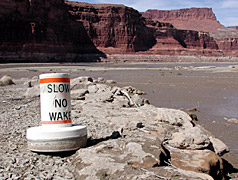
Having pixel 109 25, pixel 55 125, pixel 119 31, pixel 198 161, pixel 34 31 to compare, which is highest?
pixel 109 25

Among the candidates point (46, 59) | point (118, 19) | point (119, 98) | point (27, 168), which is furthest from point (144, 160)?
point (118, 19)

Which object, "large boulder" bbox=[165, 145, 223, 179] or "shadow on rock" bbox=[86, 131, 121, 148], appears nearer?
"large boulder" bbox=[165, 145, 223, 179]

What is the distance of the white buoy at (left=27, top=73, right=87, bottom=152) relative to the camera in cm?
407

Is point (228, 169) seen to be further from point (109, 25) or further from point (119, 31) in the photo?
point (119, 31)

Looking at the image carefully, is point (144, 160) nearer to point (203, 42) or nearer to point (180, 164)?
point (180, 164)

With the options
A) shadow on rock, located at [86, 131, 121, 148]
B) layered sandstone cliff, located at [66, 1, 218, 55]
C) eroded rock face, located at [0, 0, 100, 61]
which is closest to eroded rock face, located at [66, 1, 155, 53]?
layered sandstone cliff, located at [66, 1, 218, 55]

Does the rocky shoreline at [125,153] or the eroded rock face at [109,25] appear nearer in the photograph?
the rocky shoreline at [125,153]

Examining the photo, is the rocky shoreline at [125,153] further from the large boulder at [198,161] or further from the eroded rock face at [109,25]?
the eroded rock face at [109,25]

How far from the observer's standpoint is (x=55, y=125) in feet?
14.3

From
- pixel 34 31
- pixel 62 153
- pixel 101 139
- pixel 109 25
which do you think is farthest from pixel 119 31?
pixel 62 153

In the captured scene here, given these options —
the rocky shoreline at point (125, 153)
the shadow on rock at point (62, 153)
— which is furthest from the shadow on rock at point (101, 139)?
the shadow on rock at point (62, 153)

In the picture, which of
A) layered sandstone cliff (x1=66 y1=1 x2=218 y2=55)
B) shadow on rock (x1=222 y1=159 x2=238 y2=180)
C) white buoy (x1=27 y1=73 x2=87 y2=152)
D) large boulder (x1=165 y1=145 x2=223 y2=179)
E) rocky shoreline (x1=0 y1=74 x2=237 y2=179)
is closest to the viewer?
rocky shoreline (x1=0 y1=74 x2=237 y2=179)

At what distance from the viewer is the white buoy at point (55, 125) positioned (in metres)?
4.07

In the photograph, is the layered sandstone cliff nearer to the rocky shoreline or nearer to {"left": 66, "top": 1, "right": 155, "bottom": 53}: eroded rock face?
{"left": 66, "top": 1, "right": 155, "bottom": 53}: eroded rock face
